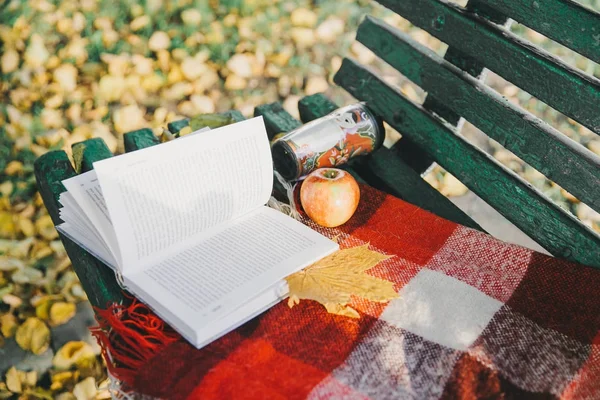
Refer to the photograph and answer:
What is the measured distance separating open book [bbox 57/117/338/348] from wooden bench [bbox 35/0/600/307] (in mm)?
124

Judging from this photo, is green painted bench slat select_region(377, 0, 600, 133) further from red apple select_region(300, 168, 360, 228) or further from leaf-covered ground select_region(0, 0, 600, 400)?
leaf-covered ground select_region(0, 0, 600, 400)

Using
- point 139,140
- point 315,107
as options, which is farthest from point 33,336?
point 315,107

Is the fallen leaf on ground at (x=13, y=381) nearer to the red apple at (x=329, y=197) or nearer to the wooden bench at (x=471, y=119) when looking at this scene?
the wooden bench at (x=471, y=119)

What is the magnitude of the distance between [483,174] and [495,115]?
0.17 metres

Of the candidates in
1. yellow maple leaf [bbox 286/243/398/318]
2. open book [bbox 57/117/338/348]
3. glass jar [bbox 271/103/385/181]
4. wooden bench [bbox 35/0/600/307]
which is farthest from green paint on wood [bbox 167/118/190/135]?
yellow maple leaf [bbox 286/243/398/318]

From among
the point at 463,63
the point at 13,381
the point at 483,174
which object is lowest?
the point at 13,381

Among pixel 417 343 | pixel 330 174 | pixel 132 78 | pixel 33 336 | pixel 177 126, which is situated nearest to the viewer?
pixel 417 343

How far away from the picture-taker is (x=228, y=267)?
1.16 m

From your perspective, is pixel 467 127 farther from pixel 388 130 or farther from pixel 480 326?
pixel 480 326

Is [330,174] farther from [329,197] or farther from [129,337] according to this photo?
[129,337]

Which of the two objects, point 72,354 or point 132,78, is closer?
point 72,354

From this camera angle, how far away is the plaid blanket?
0.96 m

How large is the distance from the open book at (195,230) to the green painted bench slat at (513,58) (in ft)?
2.17

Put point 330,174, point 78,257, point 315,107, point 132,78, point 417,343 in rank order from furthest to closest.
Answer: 1. point 132,78
2. point 315,107
3. point 330,174
4. point 78,257
5. point 417,343
